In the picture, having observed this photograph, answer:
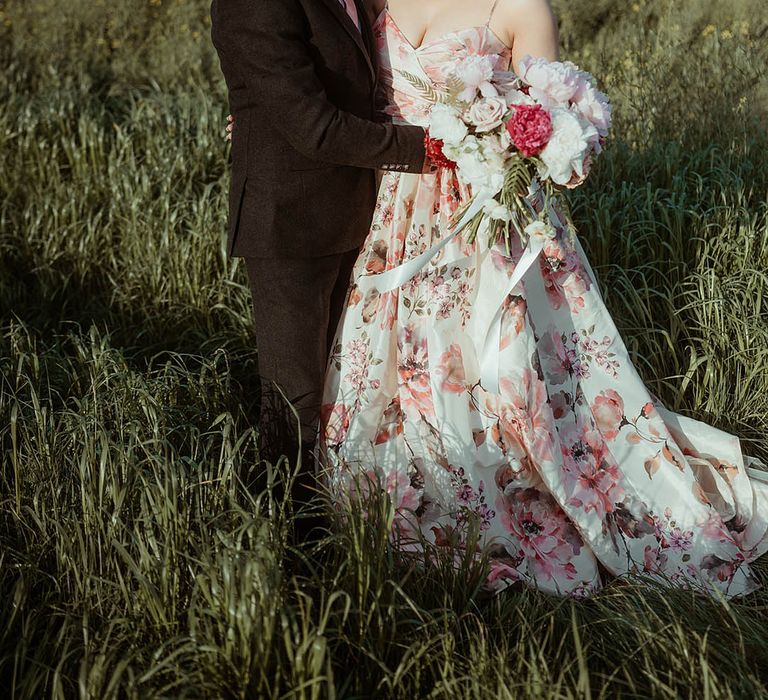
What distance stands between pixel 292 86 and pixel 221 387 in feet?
4.34

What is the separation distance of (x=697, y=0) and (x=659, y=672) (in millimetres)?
5186

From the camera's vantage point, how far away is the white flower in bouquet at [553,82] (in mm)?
2344

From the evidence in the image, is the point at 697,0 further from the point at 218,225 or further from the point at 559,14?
the point at 218,225

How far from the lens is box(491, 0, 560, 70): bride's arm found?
252cm

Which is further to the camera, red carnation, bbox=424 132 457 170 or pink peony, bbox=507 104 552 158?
red carnation, bbox=424 132 457 170

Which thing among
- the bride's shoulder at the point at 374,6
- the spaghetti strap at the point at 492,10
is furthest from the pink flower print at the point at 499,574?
the bride's shoulder at the point at 374,6

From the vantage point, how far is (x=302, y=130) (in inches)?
92.3

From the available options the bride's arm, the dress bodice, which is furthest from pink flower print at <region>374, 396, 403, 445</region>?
the bride's arm

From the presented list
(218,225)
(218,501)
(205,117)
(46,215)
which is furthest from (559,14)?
(218,501)

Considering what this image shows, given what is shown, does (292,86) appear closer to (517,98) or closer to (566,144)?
(517,98)

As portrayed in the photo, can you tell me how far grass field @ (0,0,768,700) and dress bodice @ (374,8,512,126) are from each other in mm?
1119

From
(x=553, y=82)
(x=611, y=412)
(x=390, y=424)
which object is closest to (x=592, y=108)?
(x=553, y=82)

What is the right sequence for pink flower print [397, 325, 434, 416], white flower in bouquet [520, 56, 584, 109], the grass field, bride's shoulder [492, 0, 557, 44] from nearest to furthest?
the grass field, white flower in bouquet [520, 56, 584, 109], bride's shoulder [492, 0, 557, 44], pink flower print [397, 325, 434, 416]

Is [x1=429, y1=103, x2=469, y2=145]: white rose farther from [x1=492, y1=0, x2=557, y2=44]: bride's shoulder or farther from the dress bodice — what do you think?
[x1=492, y1=0, x2=557, y2=44]: bride's shoulder
